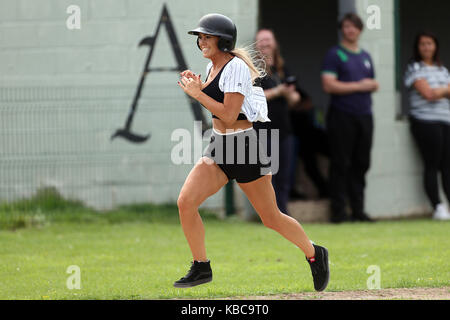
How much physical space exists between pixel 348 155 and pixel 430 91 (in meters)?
1.54

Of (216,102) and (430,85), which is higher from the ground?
(216,102)

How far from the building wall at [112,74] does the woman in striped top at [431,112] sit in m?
2.47

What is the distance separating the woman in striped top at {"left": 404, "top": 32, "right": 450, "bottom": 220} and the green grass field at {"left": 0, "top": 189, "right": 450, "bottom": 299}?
0.68 meters

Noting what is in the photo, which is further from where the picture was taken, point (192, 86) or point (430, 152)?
point (430, 152)

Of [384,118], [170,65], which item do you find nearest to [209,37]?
[170,65]

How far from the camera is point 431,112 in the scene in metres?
11.9

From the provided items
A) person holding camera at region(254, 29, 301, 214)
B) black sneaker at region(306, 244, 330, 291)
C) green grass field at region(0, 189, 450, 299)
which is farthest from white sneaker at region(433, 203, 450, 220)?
black sneaker at region(306, 244, 330, 291)

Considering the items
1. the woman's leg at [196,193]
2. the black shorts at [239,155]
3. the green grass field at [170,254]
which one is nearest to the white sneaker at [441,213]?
the green grass field at [170,254]

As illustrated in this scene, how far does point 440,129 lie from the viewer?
1190cm

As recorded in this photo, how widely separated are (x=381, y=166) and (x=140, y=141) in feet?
11.5

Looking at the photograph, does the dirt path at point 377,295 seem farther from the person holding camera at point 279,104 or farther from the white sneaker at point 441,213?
the white sneaker at point 441,213

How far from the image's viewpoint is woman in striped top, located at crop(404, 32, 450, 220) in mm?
11812

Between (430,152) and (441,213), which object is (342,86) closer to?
(430,152)

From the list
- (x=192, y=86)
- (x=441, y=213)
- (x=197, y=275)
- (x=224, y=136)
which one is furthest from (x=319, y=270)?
(x=441, y=213)
